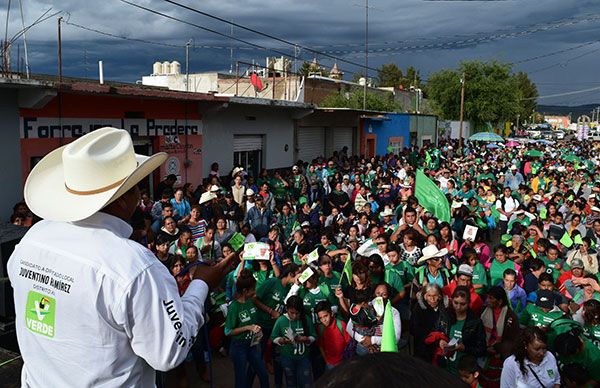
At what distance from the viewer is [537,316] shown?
5801 mm

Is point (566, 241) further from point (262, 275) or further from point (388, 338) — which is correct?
point (388, 338)

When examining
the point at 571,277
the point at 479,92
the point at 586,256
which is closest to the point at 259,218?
the point at 571,277

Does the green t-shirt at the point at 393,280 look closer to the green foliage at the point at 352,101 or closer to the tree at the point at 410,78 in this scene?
the green foliage at the point at 352,101

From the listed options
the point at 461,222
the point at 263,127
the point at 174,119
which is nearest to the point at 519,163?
the point at 263,127

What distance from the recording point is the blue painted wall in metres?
26.4

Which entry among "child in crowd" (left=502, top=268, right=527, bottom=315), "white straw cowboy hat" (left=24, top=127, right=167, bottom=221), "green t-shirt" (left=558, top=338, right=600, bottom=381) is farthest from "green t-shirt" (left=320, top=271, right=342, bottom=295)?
"white straw cowboy hat" (left=24, top=127, right=167, bottom=221)

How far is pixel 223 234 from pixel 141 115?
17.4ft

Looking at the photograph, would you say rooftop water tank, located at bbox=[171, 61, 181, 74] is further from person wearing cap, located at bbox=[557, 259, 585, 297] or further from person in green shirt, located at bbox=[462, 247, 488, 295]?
person wearing cap, located at bbox=[557, 259, 585, 297]

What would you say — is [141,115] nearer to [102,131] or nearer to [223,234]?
[223,234]

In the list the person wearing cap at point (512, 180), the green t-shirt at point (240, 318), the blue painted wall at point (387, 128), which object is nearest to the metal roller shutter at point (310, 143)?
the blue painted wall at point (387, 128)

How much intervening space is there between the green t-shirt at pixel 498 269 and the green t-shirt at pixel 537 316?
118cm

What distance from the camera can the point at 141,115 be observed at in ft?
40.6

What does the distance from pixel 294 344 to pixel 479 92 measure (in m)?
47.3

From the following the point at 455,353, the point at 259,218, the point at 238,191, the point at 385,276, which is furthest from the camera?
the point at 238,191
